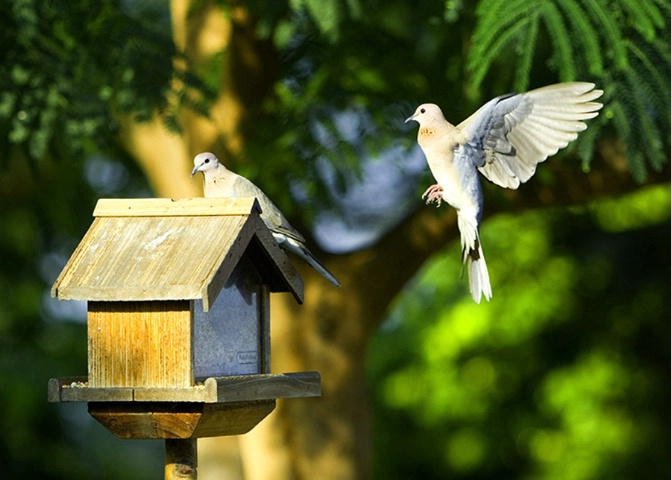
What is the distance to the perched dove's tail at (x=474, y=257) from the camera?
3.19 meters

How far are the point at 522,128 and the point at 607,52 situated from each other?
5.84 feet

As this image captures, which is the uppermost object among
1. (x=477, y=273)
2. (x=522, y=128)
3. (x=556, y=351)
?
(x=556, y=351)

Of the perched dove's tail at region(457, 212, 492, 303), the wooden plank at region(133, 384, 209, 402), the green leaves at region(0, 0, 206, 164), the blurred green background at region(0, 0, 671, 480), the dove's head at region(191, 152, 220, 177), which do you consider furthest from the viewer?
the green leaves at region(0, 0, 206, 164)

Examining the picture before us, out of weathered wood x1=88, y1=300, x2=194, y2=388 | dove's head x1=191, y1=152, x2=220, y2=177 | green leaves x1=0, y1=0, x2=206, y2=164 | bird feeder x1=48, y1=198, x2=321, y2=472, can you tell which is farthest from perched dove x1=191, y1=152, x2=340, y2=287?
green leaves x1=0, y1=0, x2=206, y2=164

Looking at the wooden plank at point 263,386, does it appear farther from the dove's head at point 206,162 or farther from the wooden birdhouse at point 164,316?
the dove's head at point 206,162

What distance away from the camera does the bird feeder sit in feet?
9.54

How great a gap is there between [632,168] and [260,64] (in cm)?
310

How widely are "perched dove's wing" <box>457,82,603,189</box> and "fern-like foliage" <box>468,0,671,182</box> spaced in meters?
1.13

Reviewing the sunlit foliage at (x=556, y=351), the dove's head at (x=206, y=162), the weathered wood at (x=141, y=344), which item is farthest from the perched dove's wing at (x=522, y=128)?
the sunlit foliage at (x=556, y=351)

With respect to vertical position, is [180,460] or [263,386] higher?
[263,386]

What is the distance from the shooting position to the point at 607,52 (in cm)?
487

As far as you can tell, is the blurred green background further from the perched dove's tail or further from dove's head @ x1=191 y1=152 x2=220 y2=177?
dove's head @ x1=191 y1=152 x2=220 y2=177

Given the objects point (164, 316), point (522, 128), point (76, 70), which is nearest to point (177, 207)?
point (164, 316)

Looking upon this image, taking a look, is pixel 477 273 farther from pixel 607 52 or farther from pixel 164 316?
pixel 607 52
